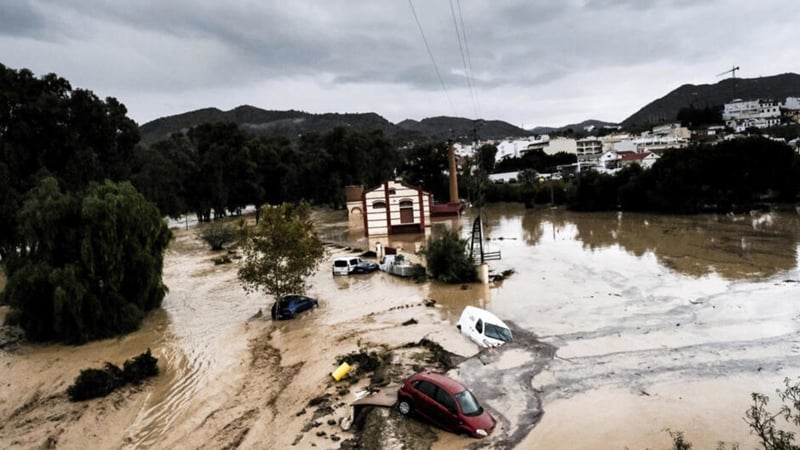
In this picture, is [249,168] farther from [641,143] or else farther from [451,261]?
[641,143]

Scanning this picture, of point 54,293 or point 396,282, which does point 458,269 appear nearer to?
point 396,282

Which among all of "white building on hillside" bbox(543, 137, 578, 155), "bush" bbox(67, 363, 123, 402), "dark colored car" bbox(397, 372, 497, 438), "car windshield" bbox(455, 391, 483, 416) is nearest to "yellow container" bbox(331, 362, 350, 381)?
"dark colored car" bbox(397, 372, 497, 438)

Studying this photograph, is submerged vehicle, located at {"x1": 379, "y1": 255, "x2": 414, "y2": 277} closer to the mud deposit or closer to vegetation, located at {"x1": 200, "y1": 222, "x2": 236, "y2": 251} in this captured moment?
the mud deposit

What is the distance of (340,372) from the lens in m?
15.8

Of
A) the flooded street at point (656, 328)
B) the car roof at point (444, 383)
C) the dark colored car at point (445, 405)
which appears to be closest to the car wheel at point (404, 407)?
the dark colored car at point (445, 405)

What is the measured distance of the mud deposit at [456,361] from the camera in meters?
12.5

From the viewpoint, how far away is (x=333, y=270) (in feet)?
111

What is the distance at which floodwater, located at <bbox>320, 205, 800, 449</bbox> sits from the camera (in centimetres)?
1246

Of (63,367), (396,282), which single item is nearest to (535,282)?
(396,282)

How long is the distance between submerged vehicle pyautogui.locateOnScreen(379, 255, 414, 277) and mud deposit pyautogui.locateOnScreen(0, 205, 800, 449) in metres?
0.69

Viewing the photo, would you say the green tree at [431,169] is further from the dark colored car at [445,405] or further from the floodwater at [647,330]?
the dark colored car at [445,405]

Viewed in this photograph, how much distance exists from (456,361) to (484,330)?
2263 millimetres

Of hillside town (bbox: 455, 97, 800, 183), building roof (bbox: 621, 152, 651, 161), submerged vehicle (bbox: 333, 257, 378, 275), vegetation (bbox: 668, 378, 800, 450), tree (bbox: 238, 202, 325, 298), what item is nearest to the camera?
vegetation (bbox: 668, 378, 800, 450)

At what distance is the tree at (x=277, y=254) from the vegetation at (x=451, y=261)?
8.25 m
